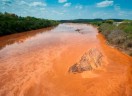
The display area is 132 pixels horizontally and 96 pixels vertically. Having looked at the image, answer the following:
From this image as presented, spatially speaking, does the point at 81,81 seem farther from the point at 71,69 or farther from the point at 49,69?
the point at 49,69

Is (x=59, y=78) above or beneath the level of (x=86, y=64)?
beneath

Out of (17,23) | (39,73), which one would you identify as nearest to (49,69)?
(39,73)

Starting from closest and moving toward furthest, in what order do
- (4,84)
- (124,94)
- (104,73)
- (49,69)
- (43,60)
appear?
1. (124,94)
2. (4,84)
3. (104,73)
4. (49,69)
5. (43,60)

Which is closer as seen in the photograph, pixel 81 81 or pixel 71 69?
pixel 81 81

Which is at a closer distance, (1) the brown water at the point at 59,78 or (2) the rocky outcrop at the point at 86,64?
(1) the brown water at the point at 59,78

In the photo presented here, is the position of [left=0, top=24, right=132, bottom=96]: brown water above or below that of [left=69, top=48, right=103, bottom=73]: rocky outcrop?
below

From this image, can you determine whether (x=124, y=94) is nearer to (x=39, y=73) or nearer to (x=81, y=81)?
(x=81, y=81)

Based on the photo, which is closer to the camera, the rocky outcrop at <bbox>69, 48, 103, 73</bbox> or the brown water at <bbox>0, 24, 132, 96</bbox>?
the brown water at <bbox>0, 24, 132, 96</bbox>

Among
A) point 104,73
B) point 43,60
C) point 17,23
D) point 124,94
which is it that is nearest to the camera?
point 124,94

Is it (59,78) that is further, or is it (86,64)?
(86,64)

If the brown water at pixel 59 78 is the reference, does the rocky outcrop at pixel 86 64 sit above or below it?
above

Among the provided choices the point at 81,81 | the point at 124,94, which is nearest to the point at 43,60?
the point at 81,81
